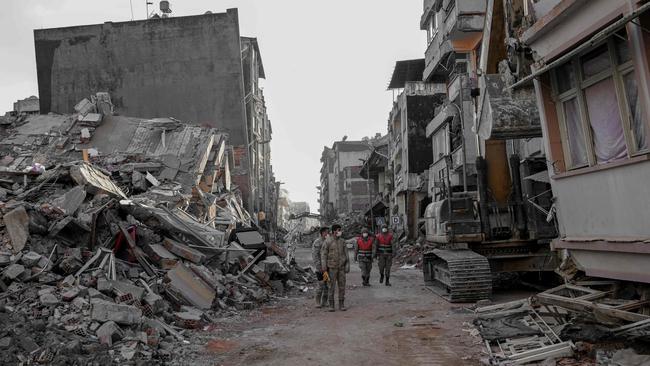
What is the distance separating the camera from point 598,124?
6.68 meters

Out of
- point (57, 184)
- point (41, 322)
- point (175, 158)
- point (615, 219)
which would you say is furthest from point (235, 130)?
point (615, 219)

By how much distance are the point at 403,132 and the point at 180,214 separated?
980 inches

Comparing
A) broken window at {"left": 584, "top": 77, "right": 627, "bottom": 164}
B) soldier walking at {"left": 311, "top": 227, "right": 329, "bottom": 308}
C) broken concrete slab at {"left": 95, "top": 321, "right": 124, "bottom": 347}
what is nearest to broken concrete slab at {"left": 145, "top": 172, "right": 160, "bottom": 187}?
soldier walking at {"left": 311, "top": 227, "right": 329, "bottom": 308}

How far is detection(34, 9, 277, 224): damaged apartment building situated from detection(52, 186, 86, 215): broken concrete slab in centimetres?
1807

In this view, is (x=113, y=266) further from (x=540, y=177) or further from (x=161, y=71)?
(x=161, y=71)

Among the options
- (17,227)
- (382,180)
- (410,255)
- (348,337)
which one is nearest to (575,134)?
(348,337)

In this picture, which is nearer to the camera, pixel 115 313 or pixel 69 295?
pixel 115 313

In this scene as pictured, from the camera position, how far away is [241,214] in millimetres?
24000

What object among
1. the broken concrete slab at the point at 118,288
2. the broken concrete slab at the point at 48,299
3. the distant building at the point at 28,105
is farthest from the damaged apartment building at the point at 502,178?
the distant building at the point at 28,105

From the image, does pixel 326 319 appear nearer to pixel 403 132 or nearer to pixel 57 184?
pixel 57 184

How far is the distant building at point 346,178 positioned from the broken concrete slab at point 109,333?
193ft

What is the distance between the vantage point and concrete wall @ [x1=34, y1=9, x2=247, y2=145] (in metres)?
29.5

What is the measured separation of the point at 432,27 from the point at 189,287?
25599 millimetres

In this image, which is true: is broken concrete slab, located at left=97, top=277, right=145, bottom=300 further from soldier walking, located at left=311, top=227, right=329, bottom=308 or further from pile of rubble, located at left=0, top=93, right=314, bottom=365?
soldier walking, located at left=311, top=227, right=329, bottom=308
